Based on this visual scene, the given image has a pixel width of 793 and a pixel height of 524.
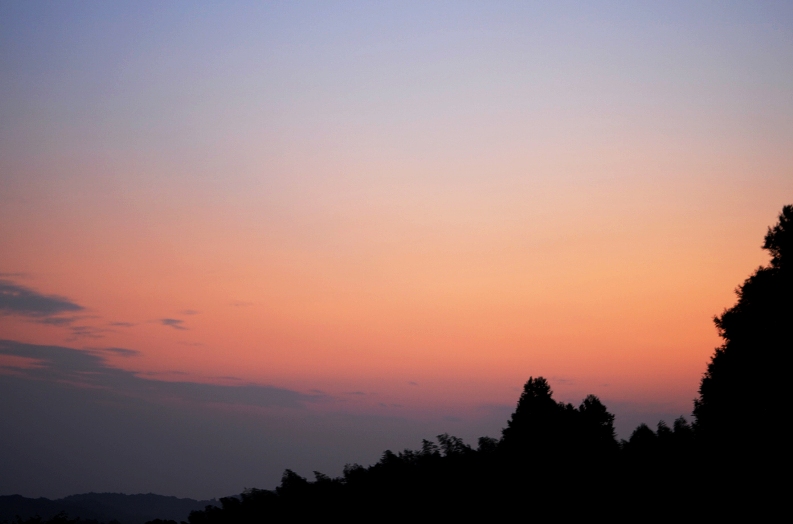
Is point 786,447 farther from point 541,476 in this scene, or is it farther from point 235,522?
point 235,522

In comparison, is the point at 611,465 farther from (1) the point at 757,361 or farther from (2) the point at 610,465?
(1) the point at 757,361

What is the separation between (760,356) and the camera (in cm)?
3195

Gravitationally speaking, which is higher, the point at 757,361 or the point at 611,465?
the point at 757,361

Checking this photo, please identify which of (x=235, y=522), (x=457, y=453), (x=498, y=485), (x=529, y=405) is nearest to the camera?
(x=498, y=485)

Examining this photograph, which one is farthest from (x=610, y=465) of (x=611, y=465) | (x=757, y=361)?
(x=757, y=361)

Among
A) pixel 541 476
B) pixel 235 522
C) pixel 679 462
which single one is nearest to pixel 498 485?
pixel 541 476

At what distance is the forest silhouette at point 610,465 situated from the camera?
101 ft

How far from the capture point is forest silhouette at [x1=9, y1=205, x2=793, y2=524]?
3091 centimetres

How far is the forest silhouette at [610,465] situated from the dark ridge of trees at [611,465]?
2.6 inches

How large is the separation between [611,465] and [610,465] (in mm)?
164

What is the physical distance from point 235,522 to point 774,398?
53709 mm

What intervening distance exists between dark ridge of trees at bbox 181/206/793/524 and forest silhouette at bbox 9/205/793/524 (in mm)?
67

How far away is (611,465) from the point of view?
160ft

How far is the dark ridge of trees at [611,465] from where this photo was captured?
30859 mm
